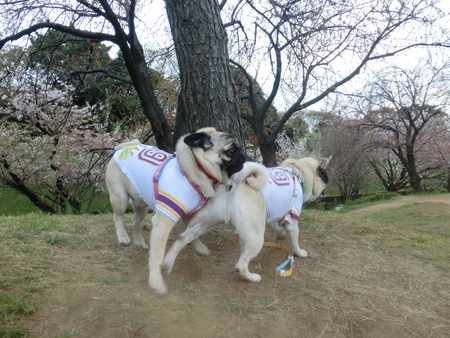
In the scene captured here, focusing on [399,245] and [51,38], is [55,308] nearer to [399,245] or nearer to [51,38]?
[399,245]

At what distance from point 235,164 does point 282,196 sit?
2.89 feet

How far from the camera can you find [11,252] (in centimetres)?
322

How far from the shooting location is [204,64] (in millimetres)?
4129

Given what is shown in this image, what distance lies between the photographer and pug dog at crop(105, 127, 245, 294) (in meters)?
2.78

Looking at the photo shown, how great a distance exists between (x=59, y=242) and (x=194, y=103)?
2235mm

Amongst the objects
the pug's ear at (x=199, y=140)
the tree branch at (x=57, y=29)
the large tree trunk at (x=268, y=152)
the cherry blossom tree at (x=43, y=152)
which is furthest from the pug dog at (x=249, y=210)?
the cherry blossom tree at (x=43, y=152)

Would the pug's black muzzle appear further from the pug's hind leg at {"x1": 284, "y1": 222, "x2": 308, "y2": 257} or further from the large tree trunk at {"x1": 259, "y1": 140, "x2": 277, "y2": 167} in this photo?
the large tree trunk at {"x1": 259, "y1": 140, "x2": 277, "y2": 167}

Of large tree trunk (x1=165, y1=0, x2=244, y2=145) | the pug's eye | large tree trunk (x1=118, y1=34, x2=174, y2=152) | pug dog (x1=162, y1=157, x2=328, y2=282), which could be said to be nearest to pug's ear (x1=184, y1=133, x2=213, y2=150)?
the pug's eye

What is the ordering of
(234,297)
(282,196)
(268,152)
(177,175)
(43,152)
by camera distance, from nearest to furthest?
1. (234,297)
2. (177,175)
3. (282,196)
4. (268,152)
5. (43,152)

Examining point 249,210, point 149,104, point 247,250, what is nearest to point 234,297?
point 247,250

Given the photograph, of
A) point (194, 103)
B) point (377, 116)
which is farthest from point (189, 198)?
point (377, 116)

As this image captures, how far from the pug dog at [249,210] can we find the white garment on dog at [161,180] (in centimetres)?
19

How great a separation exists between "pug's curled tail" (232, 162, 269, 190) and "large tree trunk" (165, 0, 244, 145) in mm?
1047

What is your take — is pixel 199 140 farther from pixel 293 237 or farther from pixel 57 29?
pixel 57 29
